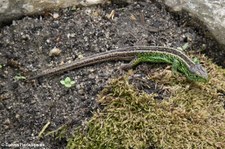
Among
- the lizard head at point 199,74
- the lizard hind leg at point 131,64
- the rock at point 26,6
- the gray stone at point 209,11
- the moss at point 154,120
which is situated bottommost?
the moss at point 154,120

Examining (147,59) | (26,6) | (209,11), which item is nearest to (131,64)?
(147,59)

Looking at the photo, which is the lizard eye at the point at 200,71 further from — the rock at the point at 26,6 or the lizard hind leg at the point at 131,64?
the rock at the point at 26,6

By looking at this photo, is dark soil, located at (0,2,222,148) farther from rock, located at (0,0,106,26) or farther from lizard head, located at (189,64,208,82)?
lizard head, located at (189,64,208,82)

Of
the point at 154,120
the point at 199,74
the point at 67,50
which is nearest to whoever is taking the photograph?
the point at 154,120

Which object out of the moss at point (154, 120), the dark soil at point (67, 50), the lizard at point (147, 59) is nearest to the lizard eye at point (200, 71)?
the lizard at point (147, 59)

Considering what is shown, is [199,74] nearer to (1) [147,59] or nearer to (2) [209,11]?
(1) [147,59]

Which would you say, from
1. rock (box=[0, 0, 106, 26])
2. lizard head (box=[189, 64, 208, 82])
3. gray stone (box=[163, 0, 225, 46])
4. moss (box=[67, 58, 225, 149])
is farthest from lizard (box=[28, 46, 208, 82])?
rock (box=[0, 0, 106, 26])

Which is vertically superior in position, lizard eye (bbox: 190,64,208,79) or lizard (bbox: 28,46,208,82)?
lizard eye (bbox: 190,64,208,79)
